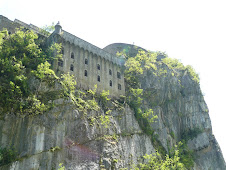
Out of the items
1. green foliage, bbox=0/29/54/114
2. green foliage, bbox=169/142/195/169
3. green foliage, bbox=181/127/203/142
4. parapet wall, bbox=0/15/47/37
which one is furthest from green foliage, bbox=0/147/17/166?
green foliage, bbox=181/127/203/142

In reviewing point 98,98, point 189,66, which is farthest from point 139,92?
point 189,66

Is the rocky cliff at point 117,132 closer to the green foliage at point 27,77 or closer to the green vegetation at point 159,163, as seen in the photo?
the green vegetation at point 159,163

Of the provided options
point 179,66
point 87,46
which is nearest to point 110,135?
point 87,46

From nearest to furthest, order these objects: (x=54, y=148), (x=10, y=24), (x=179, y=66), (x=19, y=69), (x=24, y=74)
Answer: (x=54, y=148)
(x=19, y=69)
(x=24, y=74)
(x=10, y=24)
(x=179, y=66)

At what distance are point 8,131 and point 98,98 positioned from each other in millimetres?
13371

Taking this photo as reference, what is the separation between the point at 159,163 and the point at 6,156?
20.7 metres

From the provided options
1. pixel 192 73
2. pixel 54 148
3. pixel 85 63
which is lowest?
pixel 54 148

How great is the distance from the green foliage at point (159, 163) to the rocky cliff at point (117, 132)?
1062 mm

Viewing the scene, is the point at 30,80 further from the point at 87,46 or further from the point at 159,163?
the point at 159,163

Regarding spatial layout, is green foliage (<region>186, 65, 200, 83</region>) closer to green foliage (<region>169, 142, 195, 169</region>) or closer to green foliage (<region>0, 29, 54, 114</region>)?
A: green foliage (<region>169, 142, 195, 169</region>)

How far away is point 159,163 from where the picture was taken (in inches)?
1478

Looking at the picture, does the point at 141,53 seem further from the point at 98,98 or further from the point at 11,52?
the point at 11,52

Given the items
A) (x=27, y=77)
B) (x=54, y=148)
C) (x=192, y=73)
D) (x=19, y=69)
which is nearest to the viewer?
(x=54, y=148)

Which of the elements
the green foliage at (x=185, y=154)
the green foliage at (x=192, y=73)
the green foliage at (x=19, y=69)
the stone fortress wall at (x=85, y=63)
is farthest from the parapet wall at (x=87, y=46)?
the green foliage at (x=192, y=73)
